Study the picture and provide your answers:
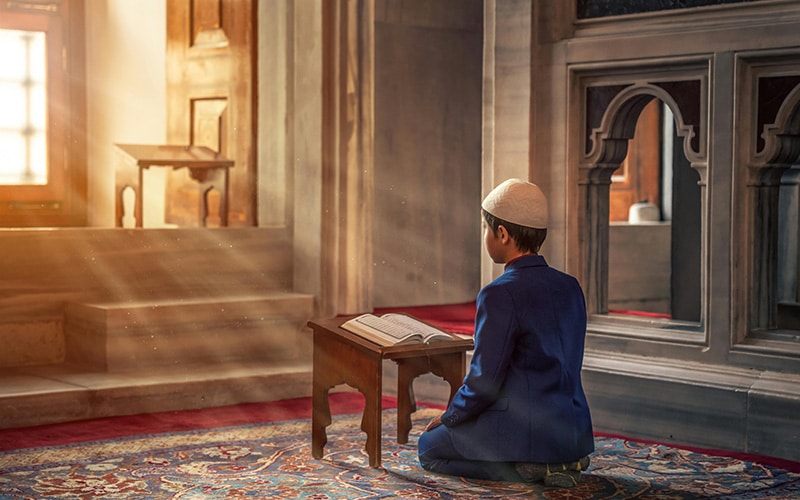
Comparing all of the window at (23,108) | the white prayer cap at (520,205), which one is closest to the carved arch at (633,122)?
the white prayer cap at (520,205)

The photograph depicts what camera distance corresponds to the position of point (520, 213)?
176 inches

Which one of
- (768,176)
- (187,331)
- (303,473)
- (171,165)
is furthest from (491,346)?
(171,165)

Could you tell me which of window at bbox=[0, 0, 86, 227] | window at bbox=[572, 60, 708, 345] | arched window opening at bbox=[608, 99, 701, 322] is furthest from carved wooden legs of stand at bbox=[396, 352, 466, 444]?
window at bbox=[0, 0, 86, 227]

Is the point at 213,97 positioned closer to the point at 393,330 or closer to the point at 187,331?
the point at 187,331

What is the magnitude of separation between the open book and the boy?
348mm

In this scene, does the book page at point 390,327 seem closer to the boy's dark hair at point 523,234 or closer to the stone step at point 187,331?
the boy's dark hair at point 523,234

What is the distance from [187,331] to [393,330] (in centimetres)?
234

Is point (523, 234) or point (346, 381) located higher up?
point (523, 234)

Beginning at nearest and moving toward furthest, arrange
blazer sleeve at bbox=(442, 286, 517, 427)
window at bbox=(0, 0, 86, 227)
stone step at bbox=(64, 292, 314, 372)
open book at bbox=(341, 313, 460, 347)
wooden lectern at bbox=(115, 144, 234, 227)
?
blazer sleeve at bbox=(442, 286, 517, 427), open book at bbox=(341, 313, 460, 347), stone step at bbox=(64, 292, 314, 372), wooden lectern at bbox=(115, 144, 234, 227), window at bbox=(0, 0, 86, 227)

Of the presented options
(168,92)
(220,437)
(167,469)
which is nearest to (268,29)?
(168,92)

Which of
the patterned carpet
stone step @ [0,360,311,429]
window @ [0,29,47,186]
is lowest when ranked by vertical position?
the patterned carpet

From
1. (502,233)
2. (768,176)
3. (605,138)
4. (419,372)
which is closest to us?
(502,233)

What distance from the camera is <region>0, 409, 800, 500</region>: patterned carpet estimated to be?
4.57 metres

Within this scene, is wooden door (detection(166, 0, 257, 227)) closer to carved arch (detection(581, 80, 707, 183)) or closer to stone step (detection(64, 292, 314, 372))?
stone step (detection(64, 292, 314, 372))
